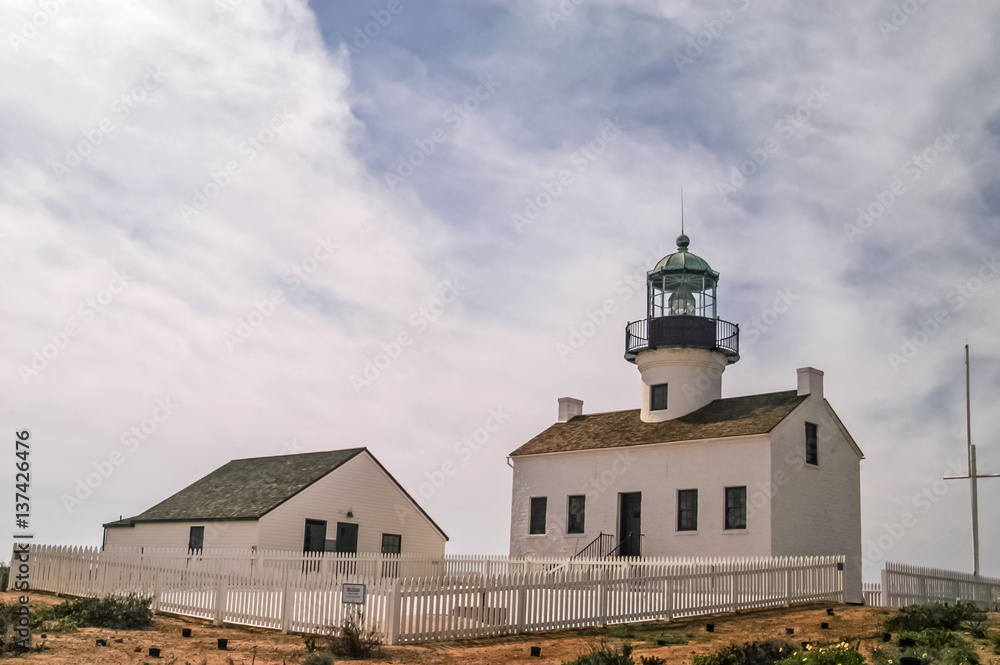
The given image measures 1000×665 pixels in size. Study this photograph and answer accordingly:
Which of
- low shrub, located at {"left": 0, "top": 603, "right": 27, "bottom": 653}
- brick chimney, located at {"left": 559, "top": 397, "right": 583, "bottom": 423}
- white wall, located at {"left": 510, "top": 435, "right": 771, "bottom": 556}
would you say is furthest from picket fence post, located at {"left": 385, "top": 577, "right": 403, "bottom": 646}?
brick chimney, located at {"left": 559, "top": 397, "right": 583, "bottom": 423}

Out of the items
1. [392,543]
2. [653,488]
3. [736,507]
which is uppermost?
[653,488]

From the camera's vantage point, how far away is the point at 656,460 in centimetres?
2862

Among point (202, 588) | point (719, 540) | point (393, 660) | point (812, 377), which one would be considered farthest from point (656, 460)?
point (393, 660)

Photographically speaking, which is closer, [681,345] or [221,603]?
[221,603]

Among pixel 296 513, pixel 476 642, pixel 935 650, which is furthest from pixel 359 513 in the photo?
pixel 935 650

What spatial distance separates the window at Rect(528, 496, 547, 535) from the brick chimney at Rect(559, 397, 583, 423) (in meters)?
3.81

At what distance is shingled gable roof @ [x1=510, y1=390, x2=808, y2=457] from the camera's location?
27.2 m

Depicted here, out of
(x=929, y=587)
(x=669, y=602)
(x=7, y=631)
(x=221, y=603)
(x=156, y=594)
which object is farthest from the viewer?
(x=929, y=587)

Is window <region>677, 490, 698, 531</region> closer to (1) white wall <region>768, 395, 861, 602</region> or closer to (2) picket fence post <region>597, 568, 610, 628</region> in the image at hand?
(1) white wall <region>768, 395, 861, 602</region>

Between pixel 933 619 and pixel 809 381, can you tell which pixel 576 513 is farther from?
pixel 933 619

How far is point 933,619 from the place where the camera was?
634 inches

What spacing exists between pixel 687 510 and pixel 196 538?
15.9m

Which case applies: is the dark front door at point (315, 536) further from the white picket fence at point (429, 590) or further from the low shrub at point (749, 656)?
the low shrub at point (749, 656)

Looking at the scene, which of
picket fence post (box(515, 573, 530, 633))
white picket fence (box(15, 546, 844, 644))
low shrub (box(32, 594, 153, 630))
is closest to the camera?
white picket fence (box(15, 546, 844, 644))
